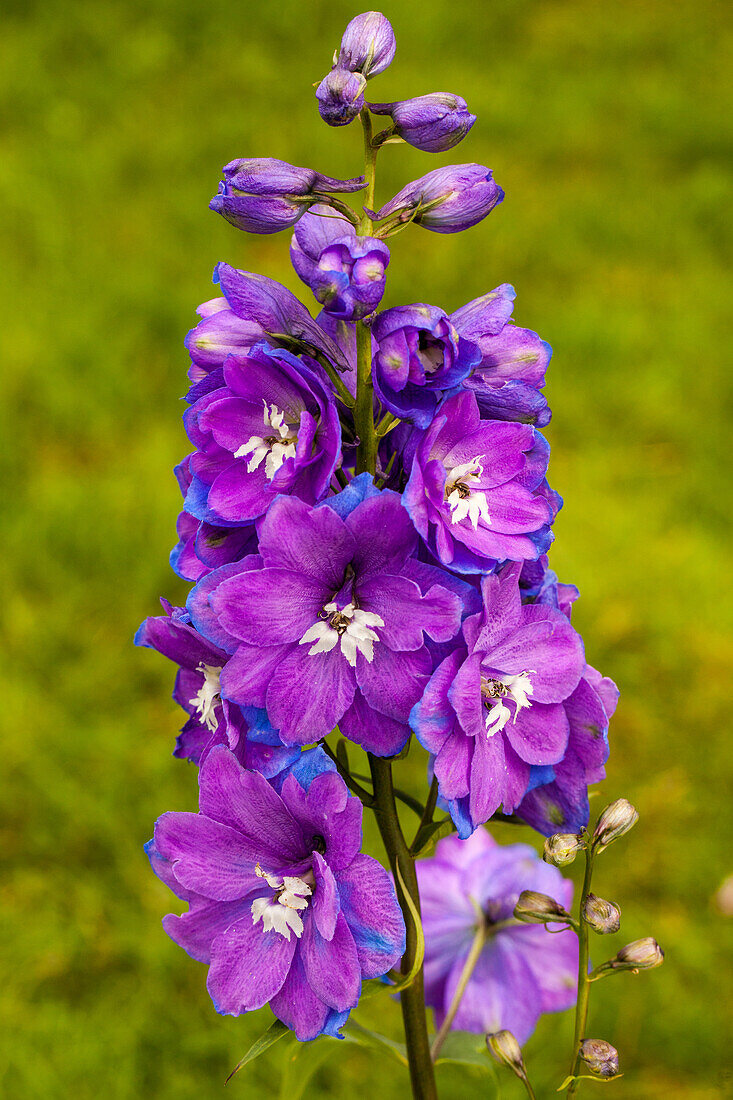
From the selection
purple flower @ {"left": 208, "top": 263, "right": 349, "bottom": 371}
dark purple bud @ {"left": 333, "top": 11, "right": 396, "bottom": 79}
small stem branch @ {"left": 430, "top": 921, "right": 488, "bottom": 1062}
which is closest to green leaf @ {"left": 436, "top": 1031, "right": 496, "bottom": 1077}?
small stem branch @ {"left": 430, "top": 921, "right": 488, "bottom": 1062}

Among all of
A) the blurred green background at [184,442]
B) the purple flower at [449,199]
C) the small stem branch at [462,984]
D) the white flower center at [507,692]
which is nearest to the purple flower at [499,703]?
the white flower center at [507,692]

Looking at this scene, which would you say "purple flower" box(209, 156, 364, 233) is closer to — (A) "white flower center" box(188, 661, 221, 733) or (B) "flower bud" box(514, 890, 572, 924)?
(A) "white flower center" box(188, 661, 221, 733)

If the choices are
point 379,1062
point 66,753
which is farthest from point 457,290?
point 379,1062

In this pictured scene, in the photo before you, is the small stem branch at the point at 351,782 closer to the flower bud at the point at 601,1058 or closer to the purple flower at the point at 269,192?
the flower bud at the point at 601,1058

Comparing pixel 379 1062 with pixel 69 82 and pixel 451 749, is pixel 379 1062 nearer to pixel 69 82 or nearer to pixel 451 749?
pixel 451 749

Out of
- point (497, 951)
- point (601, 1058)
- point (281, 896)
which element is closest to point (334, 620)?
point (281, 896)

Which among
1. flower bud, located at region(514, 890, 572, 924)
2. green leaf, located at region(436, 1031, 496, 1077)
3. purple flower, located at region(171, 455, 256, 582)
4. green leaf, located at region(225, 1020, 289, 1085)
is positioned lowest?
green leaf, located at region(436, 1031, 496, 1077)

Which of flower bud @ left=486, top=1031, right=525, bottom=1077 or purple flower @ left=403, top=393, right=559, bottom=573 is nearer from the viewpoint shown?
purple flower @ left=403, top=393, right=559, bottom=573
